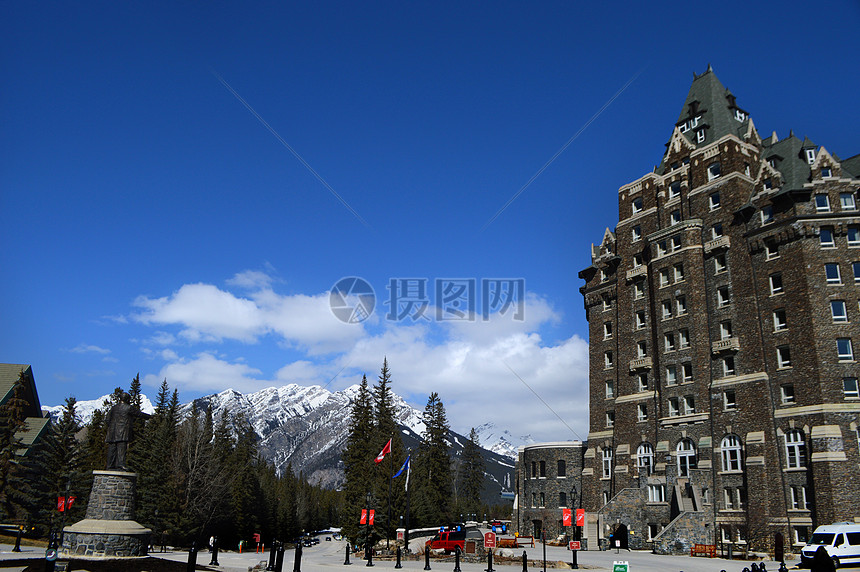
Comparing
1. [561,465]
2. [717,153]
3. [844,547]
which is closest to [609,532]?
[561,465]

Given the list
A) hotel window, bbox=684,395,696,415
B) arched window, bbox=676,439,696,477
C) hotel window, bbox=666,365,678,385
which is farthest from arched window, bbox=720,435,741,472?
hotel window, bbox=666,365,678,385

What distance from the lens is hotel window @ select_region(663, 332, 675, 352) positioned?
54.4 meters

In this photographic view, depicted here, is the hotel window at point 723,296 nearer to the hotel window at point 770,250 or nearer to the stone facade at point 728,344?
the stone facade at point 728,344

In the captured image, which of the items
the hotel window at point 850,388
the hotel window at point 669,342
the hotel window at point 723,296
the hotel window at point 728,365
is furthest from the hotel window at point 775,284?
the hotel window at point 669,342

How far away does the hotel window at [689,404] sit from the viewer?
51.2 meters

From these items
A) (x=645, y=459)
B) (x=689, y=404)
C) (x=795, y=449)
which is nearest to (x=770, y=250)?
(x=689, y=404)

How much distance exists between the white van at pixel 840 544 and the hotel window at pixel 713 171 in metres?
31.8

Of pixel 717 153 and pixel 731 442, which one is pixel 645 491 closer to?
pixel 731 442

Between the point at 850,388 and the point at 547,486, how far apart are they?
29.2 m

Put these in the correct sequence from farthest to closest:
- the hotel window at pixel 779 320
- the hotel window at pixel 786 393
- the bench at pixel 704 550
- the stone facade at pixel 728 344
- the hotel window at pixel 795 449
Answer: the hotel window at pixel 779 320, the hotel window at pixel 786 393, the stone facade at pixel 728 344, the hotel window at pixel 795 449, the bench at pixel 704 550

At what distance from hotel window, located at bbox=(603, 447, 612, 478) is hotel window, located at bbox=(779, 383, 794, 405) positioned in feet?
56.4

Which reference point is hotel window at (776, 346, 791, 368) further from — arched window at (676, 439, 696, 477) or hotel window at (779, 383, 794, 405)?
arched window at (676, 439, 696, 477)

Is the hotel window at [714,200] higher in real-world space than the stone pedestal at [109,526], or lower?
higher

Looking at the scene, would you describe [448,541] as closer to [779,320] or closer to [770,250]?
[779,320]
